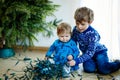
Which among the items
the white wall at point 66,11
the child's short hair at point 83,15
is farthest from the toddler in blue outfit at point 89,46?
the white wall at point 66,11

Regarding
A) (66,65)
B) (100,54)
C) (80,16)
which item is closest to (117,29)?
(100,54)

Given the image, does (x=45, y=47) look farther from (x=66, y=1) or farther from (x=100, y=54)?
(x=100, y=54)

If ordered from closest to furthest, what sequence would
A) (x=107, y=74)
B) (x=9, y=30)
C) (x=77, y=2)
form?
1. (x=107, y=74)
2. (x=9, y=30)
3. (x=77, y=2)

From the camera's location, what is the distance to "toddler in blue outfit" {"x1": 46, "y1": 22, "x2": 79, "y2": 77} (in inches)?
66.1

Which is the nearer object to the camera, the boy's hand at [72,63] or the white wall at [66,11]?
the boy's hand at [72,63]

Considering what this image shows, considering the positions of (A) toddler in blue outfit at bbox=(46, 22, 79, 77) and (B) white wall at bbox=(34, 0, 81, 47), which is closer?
(A) toddler in blue outfit at bbox=(46, 22, 79, 77)

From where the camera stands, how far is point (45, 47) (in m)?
2.52

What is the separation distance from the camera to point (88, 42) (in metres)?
1.77

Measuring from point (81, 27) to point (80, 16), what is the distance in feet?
0.29

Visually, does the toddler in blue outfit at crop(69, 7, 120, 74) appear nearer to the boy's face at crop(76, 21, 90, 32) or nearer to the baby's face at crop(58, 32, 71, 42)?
the boy's face at crop(76, 21, 90, 32)

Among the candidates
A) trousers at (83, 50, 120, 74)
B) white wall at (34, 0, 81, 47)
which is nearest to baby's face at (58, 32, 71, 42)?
trousers at (83, 50, 120, 74)

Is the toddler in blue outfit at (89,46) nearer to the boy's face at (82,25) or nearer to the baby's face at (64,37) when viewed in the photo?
the boy's face at (82,25)

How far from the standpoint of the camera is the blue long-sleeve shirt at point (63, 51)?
5.67ft

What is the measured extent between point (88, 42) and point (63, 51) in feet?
0.67
